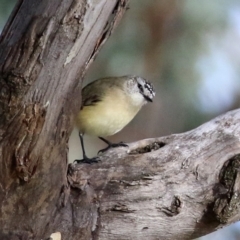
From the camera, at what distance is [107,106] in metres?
1.48

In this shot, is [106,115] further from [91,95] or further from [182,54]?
[182,54]

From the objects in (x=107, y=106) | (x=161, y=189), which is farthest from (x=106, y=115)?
(x=161, y=189)

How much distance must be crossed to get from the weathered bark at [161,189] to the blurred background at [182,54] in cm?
74

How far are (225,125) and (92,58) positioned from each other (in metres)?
0.44

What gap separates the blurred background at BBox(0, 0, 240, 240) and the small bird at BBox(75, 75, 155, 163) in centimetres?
41

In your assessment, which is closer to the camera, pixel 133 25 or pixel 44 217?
pixel 44 217

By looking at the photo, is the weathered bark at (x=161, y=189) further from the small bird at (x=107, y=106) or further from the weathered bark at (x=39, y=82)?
the small bird at (x=107, y=106)

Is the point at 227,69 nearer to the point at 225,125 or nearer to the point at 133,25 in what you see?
the point at 133,25

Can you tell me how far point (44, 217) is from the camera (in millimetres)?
1010

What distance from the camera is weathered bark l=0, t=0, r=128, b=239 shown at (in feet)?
2.97

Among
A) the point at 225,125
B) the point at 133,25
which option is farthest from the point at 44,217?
the point at 133,25

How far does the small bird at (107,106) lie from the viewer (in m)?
1.45

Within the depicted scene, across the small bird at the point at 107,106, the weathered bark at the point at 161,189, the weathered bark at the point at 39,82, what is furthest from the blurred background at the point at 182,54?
the weathered bark at the point at 39,82

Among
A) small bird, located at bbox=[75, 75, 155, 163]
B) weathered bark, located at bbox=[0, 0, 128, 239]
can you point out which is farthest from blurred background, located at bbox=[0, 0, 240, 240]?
weathered bark, located at bbox=[0, 0, 128, 239]
